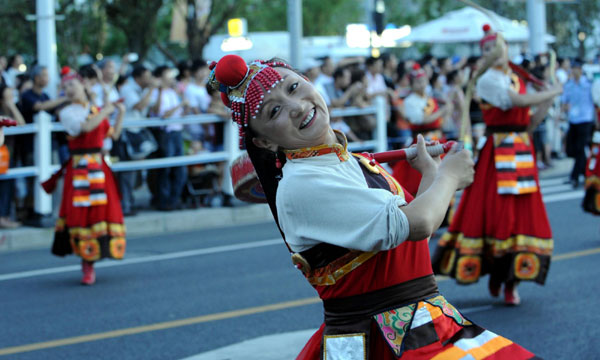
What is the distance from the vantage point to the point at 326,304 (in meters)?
2.94

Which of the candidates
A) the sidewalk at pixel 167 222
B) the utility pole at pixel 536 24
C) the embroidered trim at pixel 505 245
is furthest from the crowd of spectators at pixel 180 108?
the embroidered trim at pixel 505 245

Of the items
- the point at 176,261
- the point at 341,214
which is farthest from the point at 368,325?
the point at 176,261

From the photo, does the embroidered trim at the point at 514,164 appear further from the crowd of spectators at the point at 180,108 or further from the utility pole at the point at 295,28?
the utility pole at the point at 295,28

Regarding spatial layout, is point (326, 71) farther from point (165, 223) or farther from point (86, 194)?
point (86, 194)

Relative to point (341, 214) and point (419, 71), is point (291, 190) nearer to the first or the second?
point (341, 214)

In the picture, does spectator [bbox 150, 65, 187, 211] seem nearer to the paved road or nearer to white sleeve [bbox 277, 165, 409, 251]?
the paved road

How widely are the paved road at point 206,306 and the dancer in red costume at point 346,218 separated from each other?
2.63 m

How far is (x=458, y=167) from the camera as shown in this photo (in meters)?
2.82

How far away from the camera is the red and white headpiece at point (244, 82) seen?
279 cm

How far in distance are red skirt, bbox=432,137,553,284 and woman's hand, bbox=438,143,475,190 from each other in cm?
366

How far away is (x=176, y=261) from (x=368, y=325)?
620 centimetres

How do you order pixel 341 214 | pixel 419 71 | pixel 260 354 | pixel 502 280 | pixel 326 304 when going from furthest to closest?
pixel 419 71
pixel 502 280
pixel 260 354
pixel 326 304
pixel 341 214

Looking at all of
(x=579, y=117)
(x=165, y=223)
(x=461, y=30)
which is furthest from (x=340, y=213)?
(x=461, y=30)

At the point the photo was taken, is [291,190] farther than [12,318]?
No
